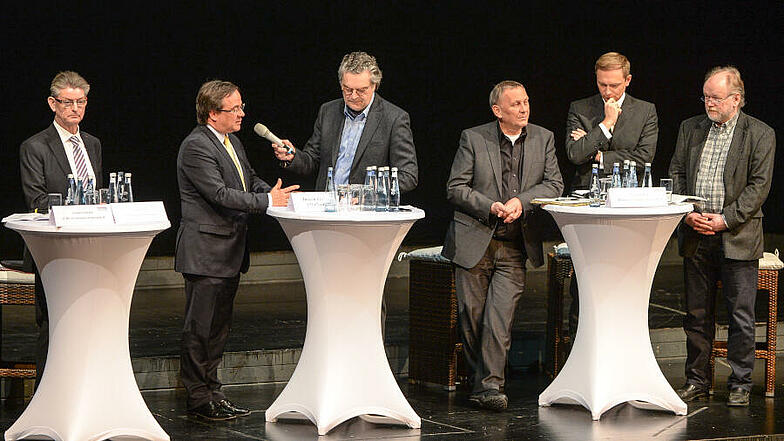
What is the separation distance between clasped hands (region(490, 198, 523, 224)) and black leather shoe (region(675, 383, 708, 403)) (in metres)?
1.22

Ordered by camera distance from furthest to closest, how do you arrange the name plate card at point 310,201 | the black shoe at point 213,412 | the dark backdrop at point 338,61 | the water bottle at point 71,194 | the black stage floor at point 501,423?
the dark backdrop at point 338,61 < the black shoe at point 213,412 < the black stage floor at point 501,423 < the name plate card at point 310,201 < the water bottle at point 71,194

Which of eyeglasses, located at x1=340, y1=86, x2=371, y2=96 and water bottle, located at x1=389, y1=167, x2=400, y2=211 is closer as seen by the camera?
water bottle, located at x1=389, y1=167, x2=400, y2=211

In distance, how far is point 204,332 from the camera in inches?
219

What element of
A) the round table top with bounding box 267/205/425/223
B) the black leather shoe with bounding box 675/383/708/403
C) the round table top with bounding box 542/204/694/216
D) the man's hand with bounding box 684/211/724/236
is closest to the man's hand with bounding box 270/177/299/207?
the round table top with bounding box 267/205/425/223

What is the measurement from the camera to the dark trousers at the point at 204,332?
5535mm

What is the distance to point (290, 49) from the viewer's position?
28.6 feet

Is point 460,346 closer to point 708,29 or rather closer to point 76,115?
point 76,115

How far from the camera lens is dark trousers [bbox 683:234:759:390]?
5961 mm

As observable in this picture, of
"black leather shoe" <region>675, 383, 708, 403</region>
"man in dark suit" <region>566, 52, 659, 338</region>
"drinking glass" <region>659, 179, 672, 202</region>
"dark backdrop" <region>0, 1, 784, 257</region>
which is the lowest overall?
"black leather shoe" <region>675, 383, 708, 403</region>

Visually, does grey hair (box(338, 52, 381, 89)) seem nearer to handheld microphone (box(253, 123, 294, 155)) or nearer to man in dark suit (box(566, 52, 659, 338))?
handheld microphone (box(253, 123, 294, 155))

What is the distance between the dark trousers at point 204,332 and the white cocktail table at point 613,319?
1562 millimetres

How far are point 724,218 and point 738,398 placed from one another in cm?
88

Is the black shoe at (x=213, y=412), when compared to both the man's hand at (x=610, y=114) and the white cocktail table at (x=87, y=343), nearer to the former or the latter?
the white cocktail table at (x=87, y=343)

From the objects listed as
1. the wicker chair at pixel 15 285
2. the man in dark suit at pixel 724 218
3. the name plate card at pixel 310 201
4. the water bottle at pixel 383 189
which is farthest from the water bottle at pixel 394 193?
the wicker chair at pixel 15 285
